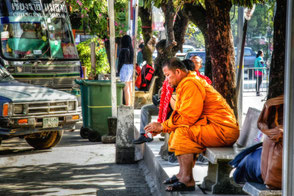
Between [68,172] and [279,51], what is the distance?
3.85 metres

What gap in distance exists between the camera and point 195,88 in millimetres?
5633

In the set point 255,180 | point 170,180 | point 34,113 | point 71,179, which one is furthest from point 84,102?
point 255,180

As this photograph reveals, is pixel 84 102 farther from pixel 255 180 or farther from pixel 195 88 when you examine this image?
pixel 255 180

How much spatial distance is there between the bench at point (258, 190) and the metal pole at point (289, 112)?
93cm

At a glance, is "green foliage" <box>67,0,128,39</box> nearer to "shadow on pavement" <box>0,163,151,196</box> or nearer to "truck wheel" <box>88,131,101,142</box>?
"truck wheel" <box>88,131,101,142</box>

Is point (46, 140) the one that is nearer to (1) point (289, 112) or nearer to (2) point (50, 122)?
(2) point (50, 122)

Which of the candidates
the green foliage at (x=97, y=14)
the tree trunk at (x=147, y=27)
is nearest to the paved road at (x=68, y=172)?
the tree trunk at (x=147, y=27)

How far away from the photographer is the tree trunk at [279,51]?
6172 mm

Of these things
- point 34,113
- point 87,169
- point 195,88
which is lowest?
point 87,169

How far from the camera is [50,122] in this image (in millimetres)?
9969

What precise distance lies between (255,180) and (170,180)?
1750 mm

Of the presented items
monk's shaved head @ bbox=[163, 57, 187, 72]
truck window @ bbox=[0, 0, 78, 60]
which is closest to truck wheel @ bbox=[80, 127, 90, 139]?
truck window @ bbox=[0, 0, 78, 60]

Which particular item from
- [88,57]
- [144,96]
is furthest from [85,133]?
[88,57]

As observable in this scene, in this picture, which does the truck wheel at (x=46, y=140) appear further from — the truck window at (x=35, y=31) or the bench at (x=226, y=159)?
the bench at (x=226, y=159)
